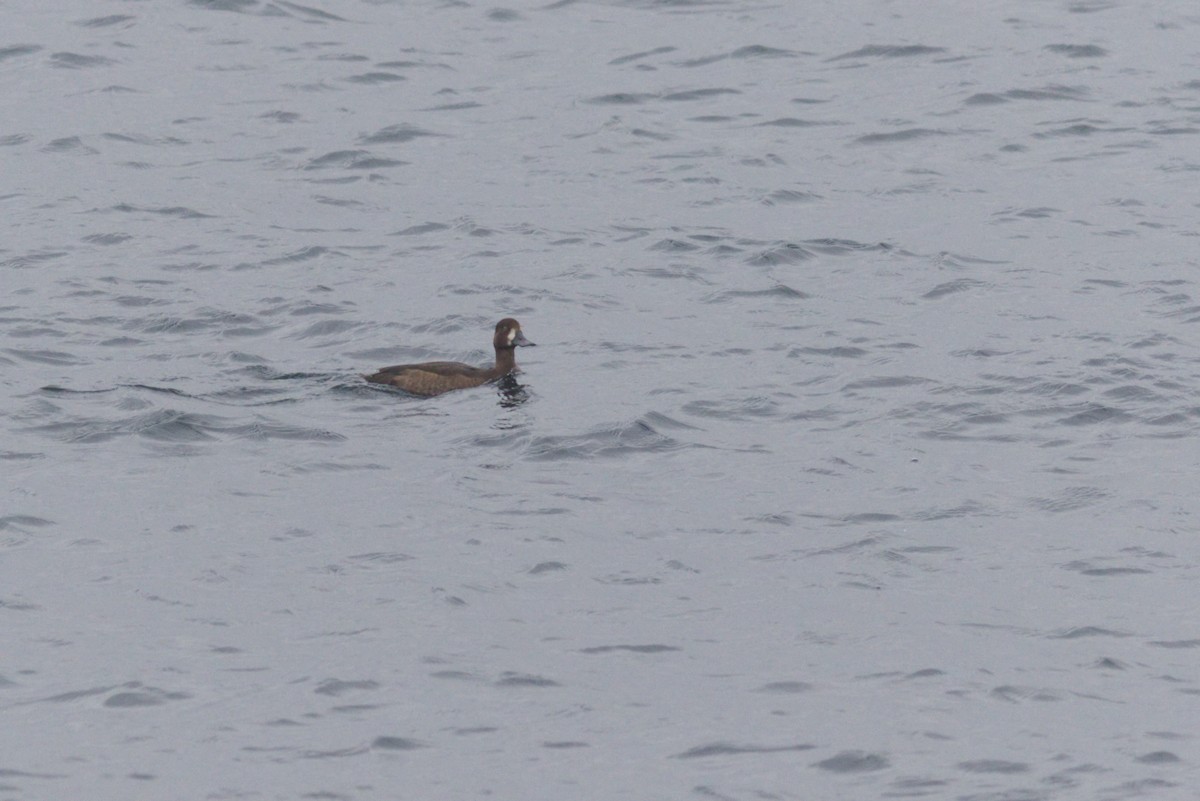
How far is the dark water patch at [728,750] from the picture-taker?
10.4 m

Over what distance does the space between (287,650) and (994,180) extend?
1317cm

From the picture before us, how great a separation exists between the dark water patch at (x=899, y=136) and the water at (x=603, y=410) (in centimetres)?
6

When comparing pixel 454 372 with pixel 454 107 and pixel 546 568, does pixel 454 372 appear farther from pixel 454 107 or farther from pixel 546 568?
pixel 454 107

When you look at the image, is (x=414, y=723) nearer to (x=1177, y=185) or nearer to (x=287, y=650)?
(x=287, y=650)

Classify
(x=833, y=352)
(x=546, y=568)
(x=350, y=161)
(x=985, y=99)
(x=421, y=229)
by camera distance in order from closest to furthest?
(x=546, y=568)
(x=833, y=352)
(x=421, y=229)
(x=350, y=161)
(x=985, y=99)

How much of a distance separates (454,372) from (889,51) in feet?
40.6

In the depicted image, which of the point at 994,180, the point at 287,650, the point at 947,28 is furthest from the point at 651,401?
the point at 947,28

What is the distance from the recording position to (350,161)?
23094 millimetres

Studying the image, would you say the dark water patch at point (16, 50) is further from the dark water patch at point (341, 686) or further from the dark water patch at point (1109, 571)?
the dark water patch at point (1109, 571)

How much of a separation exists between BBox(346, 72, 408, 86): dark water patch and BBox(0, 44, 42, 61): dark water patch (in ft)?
15.5

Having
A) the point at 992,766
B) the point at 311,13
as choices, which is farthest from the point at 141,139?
the point at 992,766

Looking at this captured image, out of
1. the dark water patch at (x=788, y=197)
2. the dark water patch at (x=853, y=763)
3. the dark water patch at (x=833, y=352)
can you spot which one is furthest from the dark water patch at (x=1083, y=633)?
the dark water patch at (x=788, y=197)

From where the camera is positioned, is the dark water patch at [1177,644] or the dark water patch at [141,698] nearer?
the dark water patch at [141,698]

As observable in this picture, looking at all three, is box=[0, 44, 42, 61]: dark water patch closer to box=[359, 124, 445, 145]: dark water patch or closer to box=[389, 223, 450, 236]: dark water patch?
box=[359, 124, 445, 145]: dark water patch
